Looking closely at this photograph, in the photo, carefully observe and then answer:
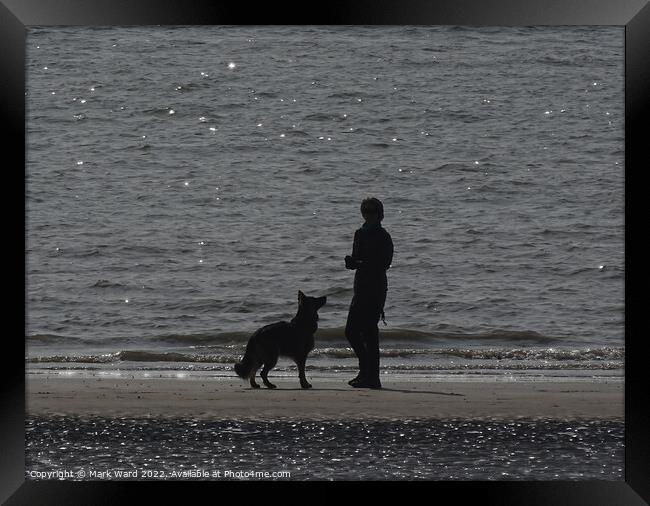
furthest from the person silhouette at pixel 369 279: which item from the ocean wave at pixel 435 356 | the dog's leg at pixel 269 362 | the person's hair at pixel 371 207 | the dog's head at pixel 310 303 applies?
the ocean wave at pixel 435 356

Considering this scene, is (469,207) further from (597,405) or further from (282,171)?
(597,405)

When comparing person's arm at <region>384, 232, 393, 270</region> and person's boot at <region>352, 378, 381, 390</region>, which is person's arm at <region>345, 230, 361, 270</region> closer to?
person's arm at <region>384, 232, 393, 270</region>

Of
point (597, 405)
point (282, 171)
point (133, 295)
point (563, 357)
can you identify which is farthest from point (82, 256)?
point (597, 405)

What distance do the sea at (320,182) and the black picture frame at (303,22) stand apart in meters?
6.92

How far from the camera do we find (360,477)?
5.70 m

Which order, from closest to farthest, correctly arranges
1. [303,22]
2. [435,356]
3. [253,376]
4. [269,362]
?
[303,22]
[269,362]
[253,376]
[435,356]

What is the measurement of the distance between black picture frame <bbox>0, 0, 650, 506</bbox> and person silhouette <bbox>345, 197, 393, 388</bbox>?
6.41 ft

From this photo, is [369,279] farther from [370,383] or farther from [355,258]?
[370,383]

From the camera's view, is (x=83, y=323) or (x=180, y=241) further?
(x=180, y=241)

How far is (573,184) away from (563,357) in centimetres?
649

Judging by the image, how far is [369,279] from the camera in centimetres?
727

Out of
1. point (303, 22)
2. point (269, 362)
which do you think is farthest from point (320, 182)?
point (303, 22)

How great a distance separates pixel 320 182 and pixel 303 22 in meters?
12.5

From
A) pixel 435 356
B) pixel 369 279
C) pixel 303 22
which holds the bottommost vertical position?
pixel 435 356
